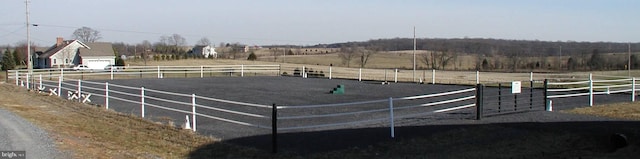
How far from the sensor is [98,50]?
7644 cm

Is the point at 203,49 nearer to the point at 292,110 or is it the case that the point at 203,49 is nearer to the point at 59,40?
the point at 59,40

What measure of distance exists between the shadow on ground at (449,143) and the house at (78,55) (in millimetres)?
68601

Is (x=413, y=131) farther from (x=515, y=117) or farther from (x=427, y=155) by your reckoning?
(x=515, y=117)

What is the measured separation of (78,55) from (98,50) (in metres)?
2.64

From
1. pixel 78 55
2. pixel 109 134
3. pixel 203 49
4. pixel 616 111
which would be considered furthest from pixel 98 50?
pixel 616 111

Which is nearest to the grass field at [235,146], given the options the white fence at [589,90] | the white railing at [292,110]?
the white railing at [292,110]

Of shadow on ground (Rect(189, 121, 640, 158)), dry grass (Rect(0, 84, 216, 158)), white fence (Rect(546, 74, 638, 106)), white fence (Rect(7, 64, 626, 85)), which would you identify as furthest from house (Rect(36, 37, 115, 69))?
shadow on ground (Rect(189, 121, 640, 158))

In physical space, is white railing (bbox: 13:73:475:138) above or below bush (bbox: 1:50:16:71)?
below

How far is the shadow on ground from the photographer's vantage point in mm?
8414

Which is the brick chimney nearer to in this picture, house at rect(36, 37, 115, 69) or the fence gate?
house at rect(36, 37, 115, 69)

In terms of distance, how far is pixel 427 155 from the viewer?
27.5ft

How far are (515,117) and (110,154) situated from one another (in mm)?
8745

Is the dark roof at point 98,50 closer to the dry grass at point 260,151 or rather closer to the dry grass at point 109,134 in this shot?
the dry grass at point 109,134

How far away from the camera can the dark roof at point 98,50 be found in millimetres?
74975
